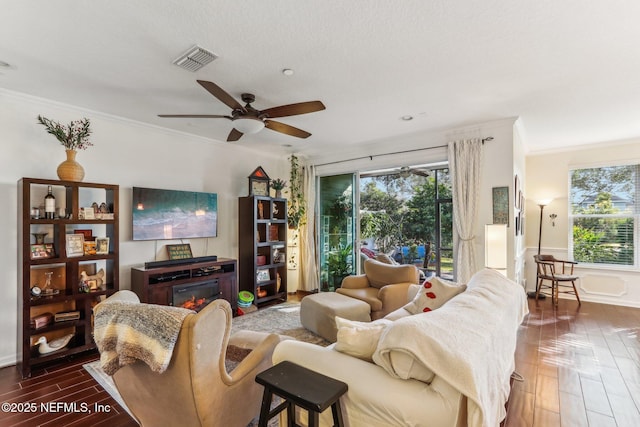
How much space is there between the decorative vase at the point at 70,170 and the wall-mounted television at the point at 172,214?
70 centimetres

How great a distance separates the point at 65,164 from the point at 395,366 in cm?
357

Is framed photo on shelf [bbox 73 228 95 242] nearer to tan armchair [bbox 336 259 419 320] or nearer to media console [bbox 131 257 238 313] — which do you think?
media console [bbox 131 257 238 313]

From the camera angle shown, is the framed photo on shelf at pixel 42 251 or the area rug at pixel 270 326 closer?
the area rug at pixel 270 326

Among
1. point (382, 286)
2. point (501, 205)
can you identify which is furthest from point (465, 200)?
point (382, 286)

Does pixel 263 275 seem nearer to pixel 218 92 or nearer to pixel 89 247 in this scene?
pixel 89 247

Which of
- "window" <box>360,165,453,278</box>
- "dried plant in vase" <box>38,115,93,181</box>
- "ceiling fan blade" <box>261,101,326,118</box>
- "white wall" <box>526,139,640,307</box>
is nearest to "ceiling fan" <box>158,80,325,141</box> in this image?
"ceiling fan blade" <box>261,101,326,118</box>

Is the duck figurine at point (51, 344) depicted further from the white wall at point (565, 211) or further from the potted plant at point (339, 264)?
the white wall at point (565, 211)

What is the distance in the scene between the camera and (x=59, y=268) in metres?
3.19

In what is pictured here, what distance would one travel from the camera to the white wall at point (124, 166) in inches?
118

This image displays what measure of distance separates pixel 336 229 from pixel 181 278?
289 cm

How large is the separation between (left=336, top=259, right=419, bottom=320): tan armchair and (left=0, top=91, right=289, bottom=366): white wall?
2.21m

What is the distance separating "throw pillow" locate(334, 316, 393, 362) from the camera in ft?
5.00

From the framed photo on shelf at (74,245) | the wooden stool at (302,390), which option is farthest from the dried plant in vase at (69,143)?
the wooden stool at (302,390)

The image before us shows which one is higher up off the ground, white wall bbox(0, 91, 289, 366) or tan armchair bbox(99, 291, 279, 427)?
white wall bbox(0, 91, 289, 366)
